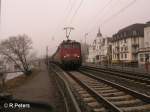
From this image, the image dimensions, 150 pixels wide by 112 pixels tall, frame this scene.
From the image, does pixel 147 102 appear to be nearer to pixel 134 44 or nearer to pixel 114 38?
pixel 134 44

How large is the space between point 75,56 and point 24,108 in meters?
28.6

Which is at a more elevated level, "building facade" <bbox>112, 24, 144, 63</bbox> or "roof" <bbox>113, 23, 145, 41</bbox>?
"roof" <bbox>113, 23, 145, 41</bbox>

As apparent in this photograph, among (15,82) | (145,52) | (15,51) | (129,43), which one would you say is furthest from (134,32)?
(15,82)

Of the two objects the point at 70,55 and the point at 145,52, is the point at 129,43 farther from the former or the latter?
the point at 70,55

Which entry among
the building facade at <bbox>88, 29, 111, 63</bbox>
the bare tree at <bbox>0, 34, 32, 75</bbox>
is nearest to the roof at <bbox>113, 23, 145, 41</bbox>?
the building facade at <bbox>88, 29, 111, 63</bbox>

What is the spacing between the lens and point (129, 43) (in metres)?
75.1

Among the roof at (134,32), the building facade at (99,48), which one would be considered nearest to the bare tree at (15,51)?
the roof at (134,32)

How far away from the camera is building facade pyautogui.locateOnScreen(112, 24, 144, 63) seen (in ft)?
238

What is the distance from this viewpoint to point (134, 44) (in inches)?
2911

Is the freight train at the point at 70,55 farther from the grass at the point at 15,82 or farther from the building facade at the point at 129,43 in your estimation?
the building facade at the point at 129,43

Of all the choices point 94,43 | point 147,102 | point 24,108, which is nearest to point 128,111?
point 147,102

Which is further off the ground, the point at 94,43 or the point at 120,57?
the point at 94,43

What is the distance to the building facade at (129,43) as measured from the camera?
72625 millimetres

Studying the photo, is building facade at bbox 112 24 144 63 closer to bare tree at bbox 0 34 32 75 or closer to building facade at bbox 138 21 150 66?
building facade at bbox 138 21 150 66
